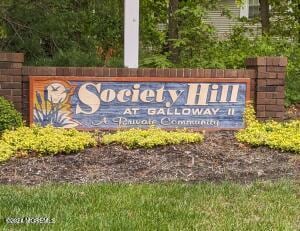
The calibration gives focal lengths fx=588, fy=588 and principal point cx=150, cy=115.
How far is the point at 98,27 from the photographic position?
12.5m

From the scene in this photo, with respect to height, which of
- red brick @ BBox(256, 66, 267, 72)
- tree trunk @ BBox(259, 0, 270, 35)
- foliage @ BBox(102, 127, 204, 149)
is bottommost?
foliage @ BBox(102, 127, 204, 149)

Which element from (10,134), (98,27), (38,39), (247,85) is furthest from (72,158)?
(98,27)

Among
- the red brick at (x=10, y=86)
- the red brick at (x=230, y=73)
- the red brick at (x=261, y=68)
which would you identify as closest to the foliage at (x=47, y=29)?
the red brick at (x=10, y=86)

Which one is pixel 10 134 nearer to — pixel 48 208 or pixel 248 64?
pixel 48 208

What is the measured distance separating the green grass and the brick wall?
2.68 m

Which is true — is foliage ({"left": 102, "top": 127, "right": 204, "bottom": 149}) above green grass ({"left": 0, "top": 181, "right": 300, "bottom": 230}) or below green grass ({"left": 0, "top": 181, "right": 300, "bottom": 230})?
above

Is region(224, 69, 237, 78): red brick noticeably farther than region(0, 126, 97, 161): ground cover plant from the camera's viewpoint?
Yes

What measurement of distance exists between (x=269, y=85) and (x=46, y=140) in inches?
136

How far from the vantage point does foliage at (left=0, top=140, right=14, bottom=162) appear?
6.92 meters

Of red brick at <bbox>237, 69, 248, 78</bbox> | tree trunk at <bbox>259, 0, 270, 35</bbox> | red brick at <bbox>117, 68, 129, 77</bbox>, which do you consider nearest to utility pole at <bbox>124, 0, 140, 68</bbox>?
red brick at <bbox>117, 68, 129, 77</bbox>

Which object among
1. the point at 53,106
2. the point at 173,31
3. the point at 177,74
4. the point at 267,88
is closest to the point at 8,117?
the point at 53,106

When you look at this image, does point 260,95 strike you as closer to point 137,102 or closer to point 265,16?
point 137,102

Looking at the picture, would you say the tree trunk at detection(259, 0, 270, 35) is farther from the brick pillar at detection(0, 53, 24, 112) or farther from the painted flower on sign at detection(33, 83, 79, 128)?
the brick pillar at detection(0, 53, 24, 112)

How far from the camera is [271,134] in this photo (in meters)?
7.95
